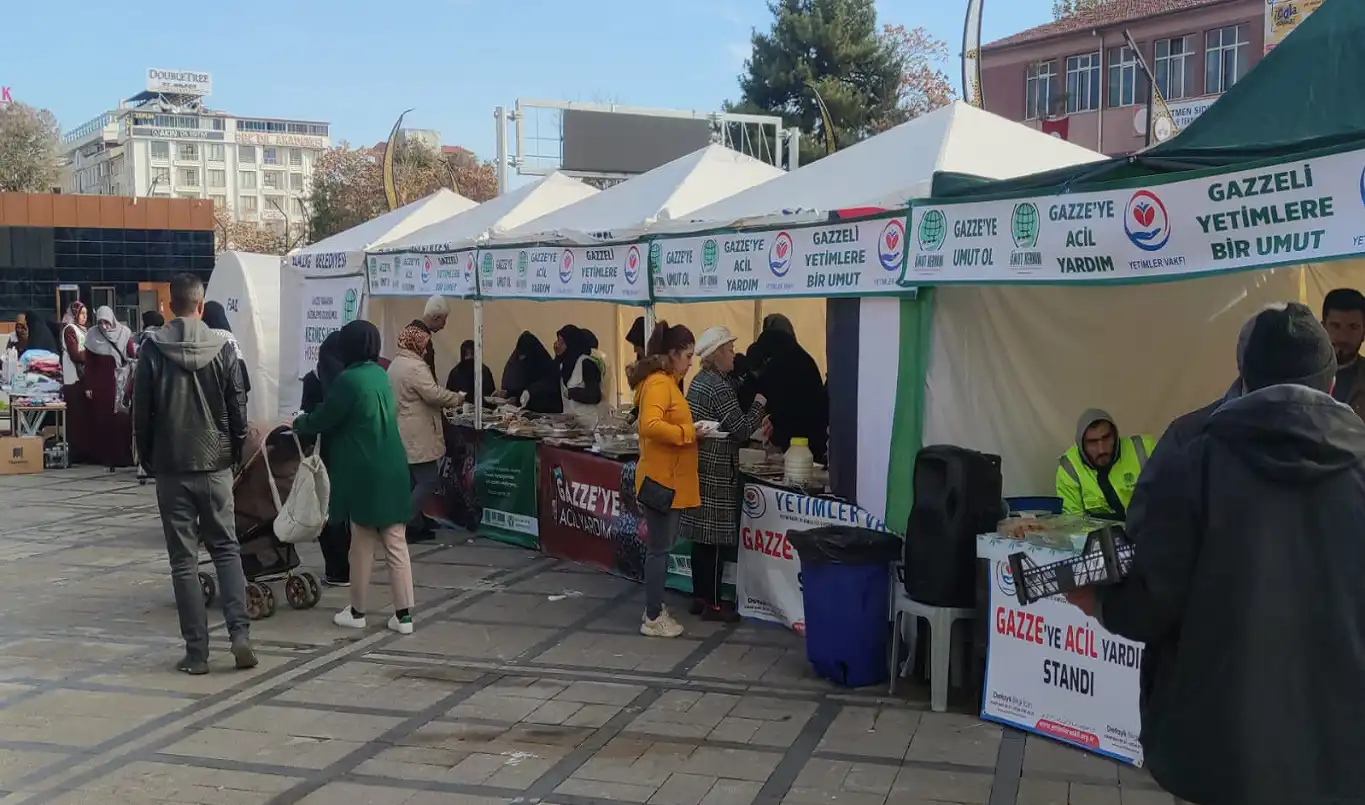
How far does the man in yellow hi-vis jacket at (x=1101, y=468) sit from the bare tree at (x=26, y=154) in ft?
180

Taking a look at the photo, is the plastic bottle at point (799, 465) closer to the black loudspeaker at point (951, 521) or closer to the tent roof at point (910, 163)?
the tent roof at point (910, 163)

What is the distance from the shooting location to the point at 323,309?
41.2ft

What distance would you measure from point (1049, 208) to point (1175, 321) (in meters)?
1.51

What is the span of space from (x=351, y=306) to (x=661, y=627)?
21.6 feet

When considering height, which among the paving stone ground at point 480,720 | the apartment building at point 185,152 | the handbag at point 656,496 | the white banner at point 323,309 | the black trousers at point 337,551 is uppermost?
the apartment building at point 185,152

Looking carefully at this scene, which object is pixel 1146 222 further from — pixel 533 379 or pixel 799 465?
pixel 533 379

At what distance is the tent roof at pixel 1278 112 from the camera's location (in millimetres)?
4430

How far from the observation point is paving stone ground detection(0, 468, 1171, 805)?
4.57m

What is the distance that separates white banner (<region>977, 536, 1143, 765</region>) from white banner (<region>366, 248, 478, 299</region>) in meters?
6.02

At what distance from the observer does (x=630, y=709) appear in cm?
552

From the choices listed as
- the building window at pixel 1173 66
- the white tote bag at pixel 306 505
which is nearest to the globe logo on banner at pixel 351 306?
the white tote bag at pixel 306 505

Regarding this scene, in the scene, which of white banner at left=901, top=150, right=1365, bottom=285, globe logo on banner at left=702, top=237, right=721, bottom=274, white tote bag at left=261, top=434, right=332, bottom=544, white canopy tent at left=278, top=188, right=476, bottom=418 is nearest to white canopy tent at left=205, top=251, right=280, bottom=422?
white canopy tent at left=278, top=188, right=476, bottom=418

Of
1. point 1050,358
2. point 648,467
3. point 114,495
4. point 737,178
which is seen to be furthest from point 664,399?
point 114,495

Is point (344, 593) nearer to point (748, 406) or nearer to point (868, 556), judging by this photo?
point (748, 406)
